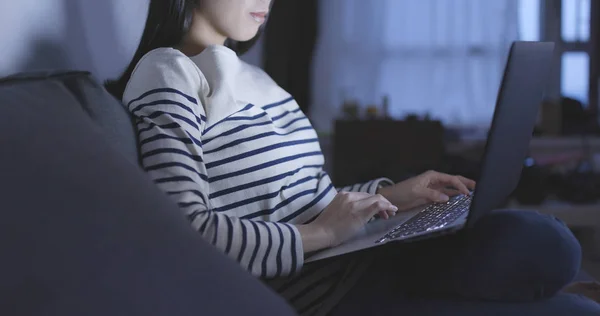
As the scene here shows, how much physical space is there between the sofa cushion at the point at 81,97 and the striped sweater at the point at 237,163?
0.13 ft

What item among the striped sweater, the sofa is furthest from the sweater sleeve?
the sofa

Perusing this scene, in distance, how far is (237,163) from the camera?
105cm

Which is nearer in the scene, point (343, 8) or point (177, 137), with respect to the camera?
point (177, 137)

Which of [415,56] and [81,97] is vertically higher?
[81,97]

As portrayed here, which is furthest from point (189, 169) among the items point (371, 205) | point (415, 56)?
point (415, 56)

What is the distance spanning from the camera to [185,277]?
0.60 metres

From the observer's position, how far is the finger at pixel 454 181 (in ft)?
4.15

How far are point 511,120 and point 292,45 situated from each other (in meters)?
2.99

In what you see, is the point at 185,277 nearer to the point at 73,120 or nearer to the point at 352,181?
the point at 73,120

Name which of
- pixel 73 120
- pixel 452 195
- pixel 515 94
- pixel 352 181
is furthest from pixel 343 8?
pixel 73 120

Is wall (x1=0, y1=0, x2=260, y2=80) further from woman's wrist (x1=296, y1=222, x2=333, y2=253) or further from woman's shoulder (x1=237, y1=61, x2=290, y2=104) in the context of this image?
woman's wrist (x1=296, y1=222, x2=333, y2=253)

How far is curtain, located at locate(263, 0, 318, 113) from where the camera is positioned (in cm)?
376

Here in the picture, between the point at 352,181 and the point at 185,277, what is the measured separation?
2.62 meters

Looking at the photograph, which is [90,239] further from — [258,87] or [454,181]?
[454,181]
